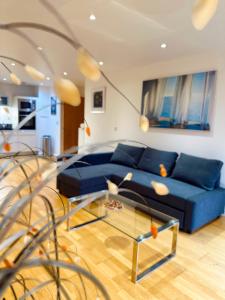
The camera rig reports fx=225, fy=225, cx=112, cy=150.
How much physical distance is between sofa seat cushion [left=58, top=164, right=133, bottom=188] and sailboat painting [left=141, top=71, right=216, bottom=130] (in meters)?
1.10

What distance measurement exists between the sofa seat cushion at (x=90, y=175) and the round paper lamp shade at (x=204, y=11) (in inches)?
104

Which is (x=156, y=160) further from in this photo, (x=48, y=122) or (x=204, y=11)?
(x=48, y=122)

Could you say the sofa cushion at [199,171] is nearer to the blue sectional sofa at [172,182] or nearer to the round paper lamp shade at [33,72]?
the blue sectional sofa at [172,182]

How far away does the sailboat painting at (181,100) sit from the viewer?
3301mm

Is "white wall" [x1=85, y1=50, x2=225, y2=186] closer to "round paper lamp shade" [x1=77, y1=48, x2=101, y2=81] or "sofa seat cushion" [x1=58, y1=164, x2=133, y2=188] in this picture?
"sofa seat cushion" [x1=58, y1=164, x2=133, y2=188]

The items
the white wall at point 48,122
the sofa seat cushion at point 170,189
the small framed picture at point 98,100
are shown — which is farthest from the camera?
the white wall at point 48,122

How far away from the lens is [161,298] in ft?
5.50

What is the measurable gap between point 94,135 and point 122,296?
4.09m

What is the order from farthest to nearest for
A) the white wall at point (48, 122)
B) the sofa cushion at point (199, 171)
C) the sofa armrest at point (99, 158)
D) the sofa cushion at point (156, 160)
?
the white wall at point (48, 122)
the sofa armrest at point (99, 158)
the sofa cushion at point (156, 160)
the sofa cushion at point (199, 171)

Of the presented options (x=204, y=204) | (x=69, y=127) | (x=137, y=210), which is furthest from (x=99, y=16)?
(x=69, y=127)

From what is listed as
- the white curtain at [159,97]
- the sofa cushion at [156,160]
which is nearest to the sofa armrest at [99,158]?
the sofa cushion at [156,160]

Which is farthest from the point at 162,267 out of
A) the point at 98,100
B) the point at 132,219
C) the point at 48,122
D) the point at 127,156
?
the point at 48,122

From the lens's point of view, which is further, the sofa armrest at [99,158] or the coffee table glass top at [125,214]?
the sofa armrest at [99,158]

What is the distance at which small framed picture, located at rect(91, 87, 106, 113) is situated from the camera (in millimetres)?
5132
